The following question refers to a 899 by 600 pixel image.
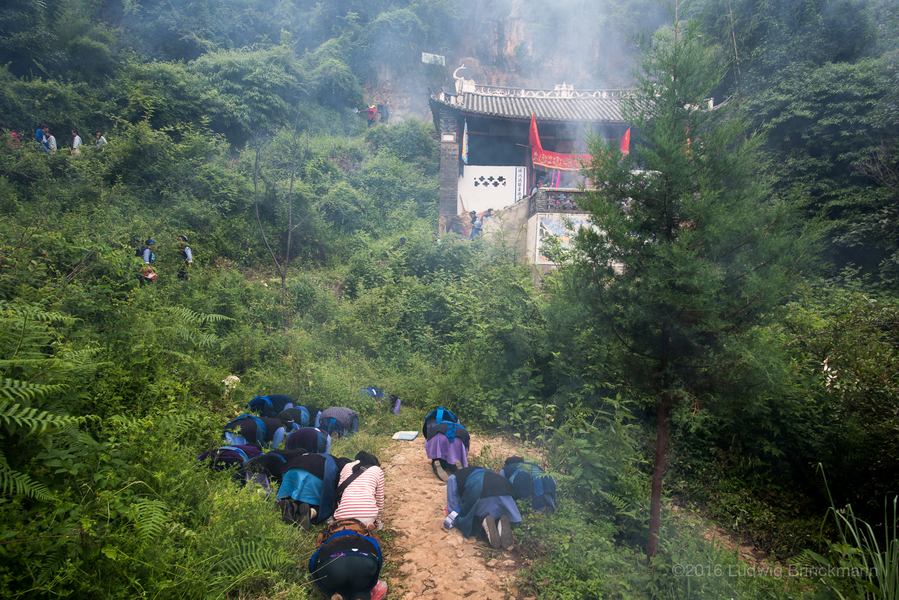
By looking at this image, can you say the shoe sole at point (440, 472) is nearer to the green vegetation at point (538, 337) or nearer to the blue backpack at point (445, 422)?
the blue backpack at point (445, 422)

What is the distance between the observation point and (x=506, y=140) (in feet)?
53.5

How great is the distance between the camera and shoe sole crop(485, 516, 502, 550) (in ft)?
14.2

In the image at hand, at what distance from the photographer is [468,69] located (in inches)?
1253

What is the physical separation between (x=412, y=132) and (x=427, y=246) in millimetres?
14205

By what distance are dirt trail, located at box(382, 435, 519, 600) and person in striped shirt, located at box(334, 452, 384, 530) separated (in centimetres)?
36

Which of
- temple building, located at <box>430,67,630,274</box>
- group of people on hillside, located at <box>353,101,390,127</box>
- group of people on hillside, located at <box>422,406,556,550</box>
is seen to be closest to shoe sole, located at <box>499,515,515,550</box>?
group of people on hillside, located at <box>422,406,556,550</box>

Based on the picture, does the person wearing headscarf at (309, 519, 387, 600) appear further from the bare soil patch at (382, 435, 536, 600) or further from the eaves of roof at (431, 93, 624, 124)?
the eaves of roof at (431, 93, 624, 124)

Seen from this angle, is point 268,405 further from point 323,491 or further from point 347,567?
point 347,567

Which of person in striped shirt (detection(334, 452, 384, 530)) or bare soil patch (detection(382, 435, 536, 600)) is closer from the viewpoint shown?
bare soil patch (detection(382, 435, 536, 600))

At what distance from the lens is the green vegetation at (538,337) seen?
2.89 m

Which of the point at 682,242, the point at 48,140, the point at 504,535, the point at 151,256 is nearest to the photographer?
the point at 682,242

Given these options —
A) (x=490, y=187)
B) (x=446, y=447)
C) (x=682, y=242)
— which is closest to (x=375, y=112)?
(x=490, y=187)

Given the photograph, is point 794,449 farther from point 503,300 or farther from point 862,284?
point 862,284

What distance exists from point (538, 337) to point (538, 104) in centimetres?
1242
